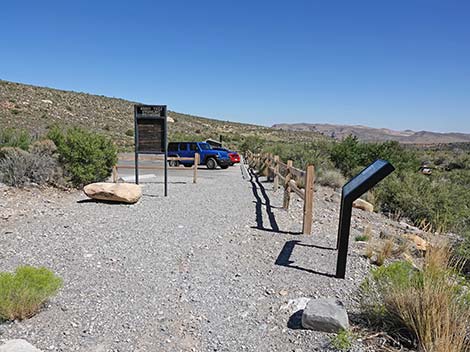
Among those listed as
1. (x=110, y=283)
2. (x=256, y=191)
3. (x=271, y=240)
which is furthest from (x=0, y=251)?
(x=256, y=191)

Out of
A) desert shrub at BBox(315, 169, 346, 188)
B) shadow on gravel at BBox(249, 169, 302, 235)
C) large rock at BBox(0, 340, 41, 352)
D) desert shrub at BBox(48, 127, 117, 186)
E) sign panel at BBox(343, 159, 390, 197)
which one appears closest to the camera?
large rock at BBox(0, 340, 41, 352)

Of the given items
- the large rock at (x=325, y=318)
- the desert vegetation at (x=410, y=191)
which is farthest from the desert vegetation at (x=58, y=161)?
the large rock at (x=325, y=318)

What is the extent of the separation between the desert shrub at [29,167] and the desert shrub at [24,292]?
780 cm

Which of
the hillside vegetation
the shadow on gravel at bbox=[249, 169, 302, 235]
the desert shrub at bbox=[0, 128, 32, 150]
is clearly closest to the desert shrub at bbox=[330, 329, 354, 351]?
the shadow on gravel at bbox=[249, 169, 302, 235]

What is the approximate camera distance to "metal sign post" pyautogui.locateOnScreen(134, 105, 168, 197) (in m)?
12.1

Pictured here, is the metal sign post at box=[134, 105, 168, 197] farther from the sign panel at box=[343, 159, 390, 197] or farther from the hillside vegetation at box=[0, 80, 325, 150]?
the hillside vegetation at box=[0, 80, 325, 150]

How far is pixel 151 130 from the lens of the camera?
12.3m

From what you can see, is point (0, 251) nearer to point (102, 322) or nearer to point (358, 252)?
point (102, 322)

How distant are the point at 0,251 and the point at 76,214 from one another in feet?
9.49

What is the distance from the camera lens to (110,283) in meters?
4.98

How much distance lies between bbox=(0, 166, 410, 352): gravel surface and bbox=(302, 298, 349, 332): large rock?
98 mm

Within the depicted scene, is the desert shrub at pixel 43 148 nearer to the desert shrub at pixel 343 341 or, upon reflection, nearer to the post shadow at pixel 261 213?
the post shadow at pixel 261 213

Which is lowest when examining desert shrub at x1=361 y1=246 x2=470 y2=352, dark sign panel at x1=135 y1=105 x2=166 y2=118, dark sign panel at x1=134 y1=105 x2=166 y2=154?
desert shrub at x1=361 y1=246 x2=470 y2=352

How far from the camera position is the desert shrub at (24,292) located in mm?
3812
